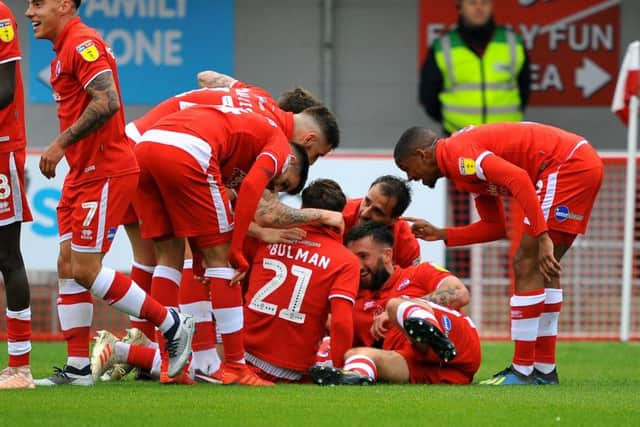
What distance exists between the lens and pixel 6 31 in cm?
768

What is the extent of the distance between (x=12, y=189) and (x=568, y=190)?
123 inches

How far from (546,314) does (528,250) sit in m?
0.53

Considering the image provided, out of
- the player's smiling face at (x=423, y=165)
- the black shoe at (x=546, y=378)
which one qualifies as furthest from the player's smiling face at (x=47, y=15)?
the black shoe at (x=546, y=378)

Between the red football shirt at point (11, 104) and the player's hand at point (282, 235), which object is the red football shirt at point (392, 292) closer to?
the player's hand at point (282, 235)

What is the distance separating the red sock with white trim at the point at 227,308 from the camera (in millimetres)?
8016

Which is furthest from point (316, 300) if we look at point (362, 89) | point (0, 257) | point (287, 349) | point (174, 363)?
point (362, 89)

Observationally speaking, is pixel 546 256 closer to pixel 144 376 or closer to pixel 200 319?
pixel 200 319

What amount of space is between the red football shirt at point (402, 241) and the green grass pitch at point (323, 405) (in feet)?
4.83

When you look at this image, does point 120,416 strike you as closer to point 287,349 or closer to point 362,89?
point 287,349

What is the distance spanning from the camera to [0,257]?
7703mm

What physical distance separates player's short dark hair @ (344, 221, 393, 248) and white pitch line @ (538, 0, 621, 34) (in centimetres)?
594

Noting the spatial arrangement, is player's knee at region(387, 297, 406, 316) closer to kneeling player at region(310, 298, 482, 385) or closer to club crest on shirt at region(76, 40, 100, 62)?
kneeling player at region(310, 298, 482, 385)

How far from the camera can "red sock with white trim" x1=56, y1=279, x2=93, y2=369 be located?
7.93 m

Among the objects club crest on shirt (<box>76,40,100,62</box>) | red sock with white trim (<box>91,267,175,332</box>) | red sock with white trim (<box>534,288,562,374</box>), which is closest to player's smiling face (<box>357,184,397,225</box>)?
red sock with white trim (<box>534,288,562,374</box>)
